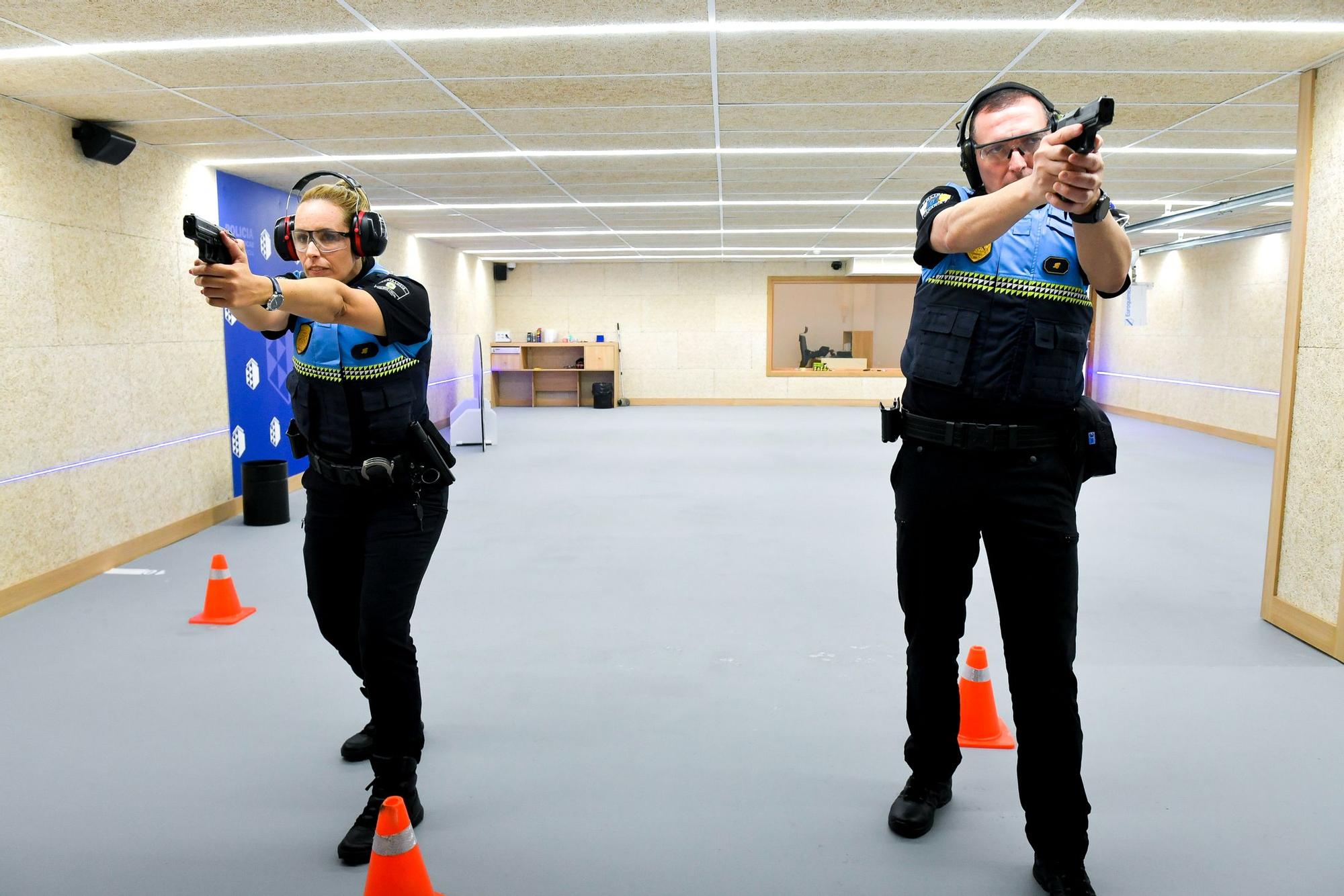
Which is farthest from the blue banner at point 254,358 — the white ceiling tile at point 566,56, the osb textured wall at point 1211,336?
the osb textured wall at point 1211,336

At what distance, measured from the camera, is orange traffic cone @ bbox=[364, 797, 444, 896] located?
70.5 inches

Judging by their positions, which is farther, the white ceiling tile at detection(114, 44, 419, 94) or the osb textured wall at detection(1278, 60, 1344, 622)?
the white ceiling tile at detection(114, 44, 419, 94)

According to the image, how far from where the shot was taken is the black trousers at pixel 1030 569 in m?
1.88

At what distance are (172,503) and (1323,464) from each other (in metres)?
6.07

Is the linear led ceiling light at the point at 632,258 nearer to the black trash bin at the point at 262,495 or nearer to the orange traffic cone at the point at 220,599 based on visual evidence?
the black trash bin at the point at 262,495

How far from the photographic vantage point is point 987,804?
7.73 ft

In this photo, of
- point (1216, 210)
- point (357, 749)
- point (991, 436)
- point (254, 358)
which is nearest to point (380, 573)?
point (357, 749)

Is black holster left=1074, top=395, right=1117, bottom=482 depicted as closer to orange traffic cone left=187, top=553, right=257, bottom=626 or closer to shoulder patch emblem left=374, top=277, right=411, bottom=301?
shoulder patch emblem left=374, top=277, right=411, bottom=301

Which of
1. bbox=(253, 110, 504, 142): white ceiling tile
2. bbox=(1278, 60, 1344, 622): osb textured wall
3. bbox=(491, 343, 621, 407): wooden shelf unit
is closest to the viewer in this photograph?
bbox=(1278, 60, 1344, 622): osb textured wall

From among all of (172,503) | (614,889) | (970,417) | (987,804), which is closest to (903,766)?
(987,804)

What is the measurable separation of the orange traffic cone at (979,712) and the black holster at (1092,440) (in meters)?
0.96

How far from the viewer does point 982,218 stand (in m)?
→ 1.55

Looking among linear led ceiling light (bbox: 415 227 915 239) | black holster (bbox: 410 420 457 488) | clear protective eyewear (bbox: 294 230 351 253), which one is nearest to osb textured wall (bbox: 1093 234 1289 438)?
linear led ceiling light (bbox: 415 227 915 239)

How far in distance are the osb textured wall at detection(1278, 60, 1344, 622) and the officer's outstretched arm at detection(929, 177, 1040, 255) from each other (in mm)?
2721
